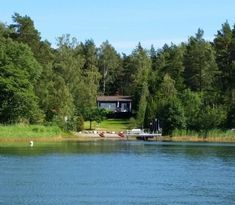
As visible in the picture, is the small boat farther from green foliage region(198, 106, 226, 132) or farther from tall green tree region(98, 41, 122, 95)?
tall green tree region(98, 41, 122, 95)

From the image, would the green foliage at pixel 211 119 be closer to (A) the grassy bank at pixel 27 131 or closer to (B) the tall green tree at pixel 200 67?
(B) the tall green tree at pixel 200 67

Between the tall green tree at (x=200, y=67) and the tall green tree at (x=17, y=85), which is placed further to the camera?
the tall green tree at (x=200, y=67)

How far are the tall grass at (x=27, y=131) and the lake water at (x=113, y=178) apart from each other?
63.1ft

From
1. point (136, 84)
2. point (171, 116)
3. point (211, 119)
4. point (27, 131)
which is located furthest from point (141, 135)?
point (136, 84)

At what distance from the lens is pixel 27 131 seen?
3910 inches

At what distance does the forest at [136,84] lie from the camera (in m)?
106

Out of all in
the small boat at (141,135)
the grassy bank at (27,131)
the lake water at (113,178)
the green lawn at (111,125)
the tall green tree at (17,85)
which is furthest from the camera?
the green lawn at (111,125)

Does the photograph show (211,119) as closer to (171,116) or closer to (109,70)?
(171,116)

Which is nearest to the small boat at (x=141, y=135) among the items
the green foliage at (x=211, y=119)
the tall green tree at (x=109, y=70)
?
the green foliage at (x=211, y=119)

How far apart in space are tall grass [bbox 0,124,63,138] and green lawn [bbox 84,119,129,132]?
25552 mm

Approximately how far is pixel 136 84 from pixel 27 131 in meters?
60.1

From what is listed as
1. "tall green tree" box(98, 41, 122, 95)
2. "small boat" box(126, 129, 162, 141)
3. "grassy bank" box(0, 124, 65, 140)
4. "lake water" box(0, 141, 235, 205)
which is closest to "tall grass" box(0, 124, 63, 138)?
"grassy bank" box(0, 124, 65, 140)

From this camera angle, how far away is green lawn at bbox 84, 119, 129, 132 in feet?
438

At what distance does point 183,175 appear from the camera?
53188 millimetres
